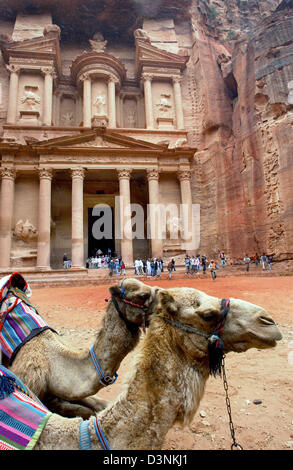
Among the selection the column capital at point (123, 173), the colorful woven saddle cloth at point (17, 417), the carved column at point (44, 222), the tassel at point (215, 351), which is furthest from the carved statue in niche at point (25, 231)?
the tassel at point (215, 351)

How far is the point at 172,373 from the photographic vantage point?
1683mm

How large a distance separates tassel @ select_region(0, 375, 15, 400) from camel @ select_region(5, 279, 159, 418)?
2.83 feet

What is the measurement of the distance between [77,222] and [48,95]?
13.6 metres

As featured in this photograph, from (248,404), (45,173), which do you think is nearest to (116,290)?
(248,404)

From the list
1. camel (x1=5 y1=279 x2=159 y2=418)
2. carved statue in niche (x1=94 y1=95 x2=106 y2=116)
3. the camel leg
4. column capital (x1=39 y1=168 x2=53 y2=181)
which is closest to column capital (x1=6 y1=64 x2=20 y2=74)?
carved statue in niche (x1=94 y1=95 x2=106 y2=116)

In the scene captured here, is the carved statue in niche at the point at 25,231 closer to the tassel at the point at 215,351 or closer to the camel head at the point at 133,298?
the camel head at the point at 133,298

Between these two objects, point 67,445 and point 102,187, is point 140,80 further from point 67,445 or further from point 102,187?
point 67,445

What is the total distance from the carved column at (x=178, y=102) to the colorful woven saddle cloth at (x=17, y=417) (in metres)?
28.6

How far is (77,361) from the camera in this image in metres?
2.69

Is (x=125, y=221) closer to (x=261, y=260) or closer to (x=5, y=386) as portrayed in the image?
(x=261, y=260)

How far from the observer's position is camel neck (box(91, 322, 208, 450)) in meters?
1.54

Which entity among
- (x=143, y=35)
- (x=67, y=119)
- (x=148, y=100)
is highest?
(x=143, y=35)

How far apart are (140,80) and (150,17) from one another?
9332mm

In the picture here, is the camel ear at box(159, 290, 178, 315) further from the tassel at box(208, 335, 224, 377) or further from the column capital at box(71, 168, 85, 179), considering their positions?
the column capital at box(71, 168, 85, 179)
